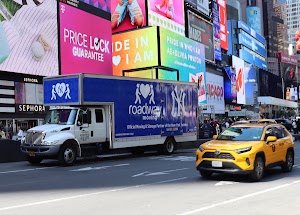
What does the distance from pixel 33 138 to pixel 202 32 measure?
51712mm

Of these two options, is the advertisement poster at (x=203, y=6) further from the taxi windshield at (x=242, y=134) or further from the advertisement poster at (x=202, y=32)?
the taxi windshield at (x=242, y=134)

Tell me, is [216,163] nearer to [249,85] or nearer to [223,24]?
[223,24]

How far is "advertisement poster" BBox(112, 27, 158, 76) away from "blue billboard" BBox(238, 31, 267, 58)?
57581 mm

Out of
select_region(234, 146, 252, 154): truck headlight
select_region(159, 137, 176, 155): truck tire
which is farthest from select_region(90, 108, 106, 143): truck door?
select_region(234, 146, 252, 154): truck headlight

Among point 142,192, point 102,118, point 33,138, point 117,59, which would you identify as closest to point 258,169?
point 142,192

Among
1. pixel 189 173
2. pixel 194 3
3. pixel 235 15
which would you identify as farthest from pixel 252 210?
pixel 235 15

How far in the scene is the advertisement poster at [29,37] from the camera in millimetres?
28484

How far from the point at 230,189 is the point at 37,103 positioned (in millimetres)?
24192

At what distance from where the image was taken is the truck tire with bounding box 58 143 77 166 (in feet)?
51.4

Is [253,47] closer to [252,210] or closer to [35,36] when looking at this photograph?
[35,36]

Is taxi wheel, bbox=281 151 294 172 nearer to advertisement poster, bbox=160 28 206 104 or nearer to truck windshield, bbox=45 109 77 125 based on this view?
truck windshield, bbox=45 109 77 125

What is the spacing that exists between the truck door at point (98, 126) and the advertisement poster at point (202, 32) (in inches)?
1737

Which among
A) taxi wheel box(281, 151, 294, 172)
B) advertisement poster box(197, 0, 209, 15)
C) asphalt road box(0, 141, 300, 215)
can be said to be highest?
advertisement poster box(197, 0, 209, 15)

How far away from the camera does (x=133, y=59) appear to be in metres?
47.8
